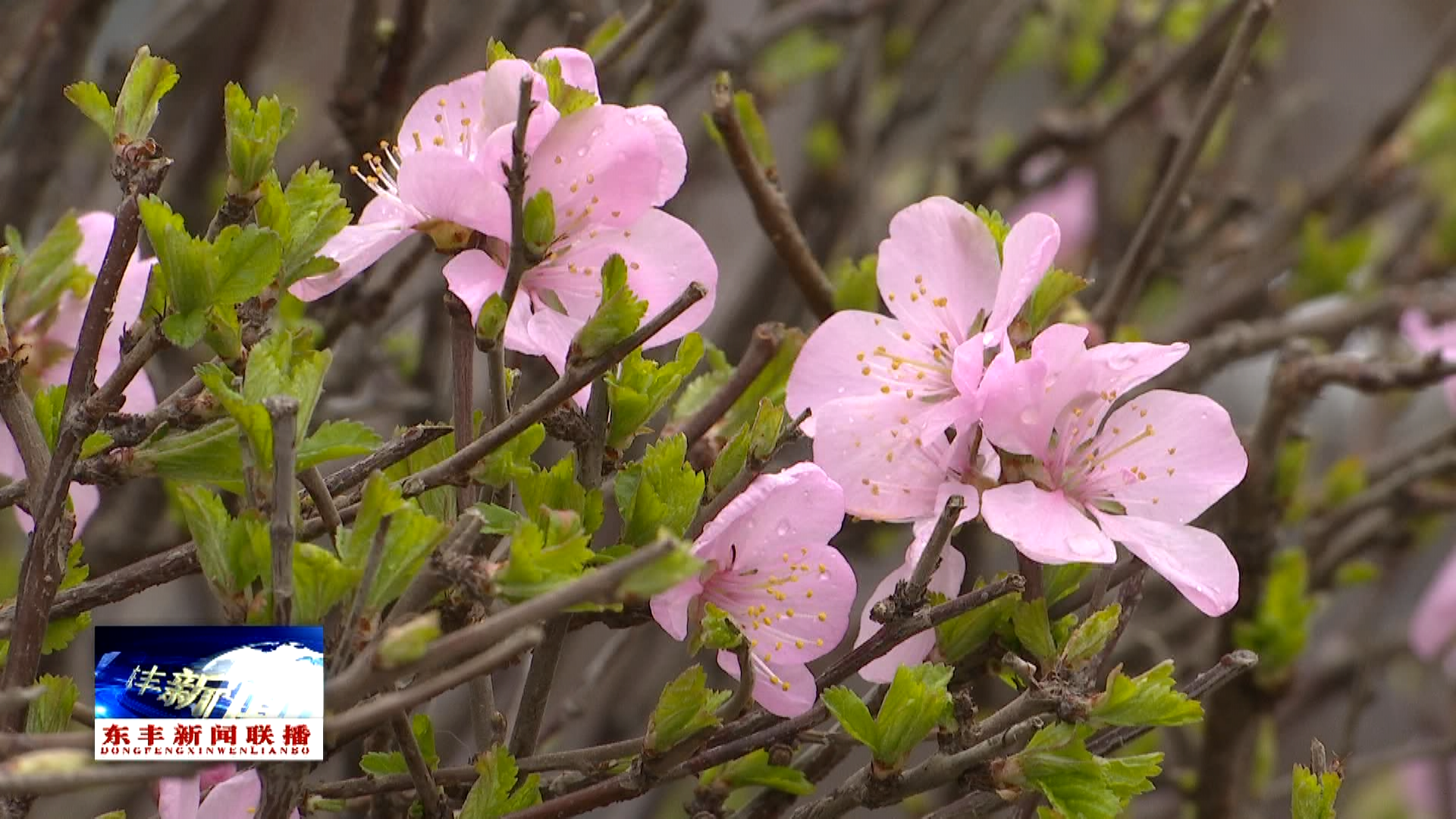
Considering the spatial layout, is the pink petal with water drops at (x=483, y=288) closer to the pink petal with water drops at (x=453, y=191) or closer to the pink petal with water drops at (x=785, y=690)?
the pink petal with water drops at (x=453, y=191)

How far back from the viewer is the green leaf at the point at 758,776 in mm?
850

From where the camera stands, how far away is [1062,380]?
79 cm

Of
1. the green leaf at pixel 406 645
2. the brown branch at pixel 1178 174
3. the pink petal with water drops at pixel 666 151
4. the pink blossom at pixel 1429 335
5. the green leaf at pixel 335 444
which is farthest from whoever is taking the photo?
the pink blossom at pixel 1429 335

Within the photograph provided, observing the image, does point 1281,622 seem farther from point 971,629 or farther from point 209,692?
point 209,692

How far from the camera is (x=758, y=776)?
2.82 feet

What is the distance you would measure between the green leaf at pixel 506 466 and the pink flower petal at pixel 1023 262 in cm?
27

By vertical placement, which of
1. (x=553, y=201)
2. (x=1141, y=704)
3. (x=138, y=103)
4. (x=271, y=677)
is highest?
(x=138, y=103)

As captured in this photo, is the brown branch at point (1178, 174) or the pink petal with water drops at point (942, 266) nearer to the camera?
the pink petal with water drops at point (942, 266)

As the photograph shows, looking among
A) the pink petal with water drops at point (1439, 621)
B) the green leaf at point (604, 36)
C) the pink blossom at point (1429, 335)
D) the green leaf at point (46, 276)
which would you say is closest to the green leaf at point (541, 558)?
the green leaf at point (46, 276)

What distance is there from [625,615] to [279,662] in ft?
0.77

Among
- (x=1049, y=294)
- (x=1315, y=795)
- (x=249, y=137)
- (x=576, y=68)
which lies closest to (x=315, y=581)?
(x=249, y=137)

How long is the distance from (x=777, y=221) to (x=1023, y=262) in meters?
0.40

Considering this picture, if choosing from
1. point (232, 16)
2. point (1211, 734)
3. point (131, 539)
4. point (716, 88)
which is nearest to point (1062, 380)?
point (716, 88)

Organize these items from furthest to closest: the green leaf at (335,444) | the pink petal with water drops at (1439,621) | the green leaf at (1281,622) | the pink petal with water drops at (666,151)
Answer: the pink petal with water drops at (1439,621)
the green leaf at (1281,622)
the pink petal with water drops at (666,151)
the green leaf at (335,444)
